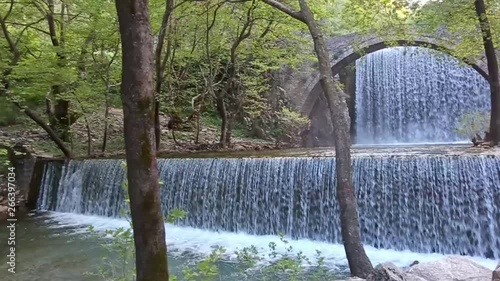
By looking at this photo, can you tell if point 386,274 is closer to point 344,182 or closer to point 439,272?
point 439,272

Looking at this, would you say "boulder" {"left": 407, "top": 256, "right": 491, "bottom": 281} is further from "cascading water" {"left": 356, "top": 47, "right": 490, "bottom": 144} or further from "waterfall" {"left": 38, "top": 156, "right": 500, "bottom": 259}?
"cascading water" {"left": 356, "top": 47, "right": 490, "bottom": 144}

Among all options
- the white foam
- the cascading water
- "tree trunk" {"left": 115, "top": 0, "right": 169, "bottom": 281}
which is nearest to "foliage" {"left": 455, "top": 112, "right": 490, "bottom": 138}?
the cascading water

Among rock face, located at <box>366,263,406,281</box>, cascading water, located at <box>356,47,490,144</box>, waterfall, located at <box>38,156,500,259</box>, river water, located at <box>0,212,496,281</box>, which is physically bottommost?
river water, located at <box>0,212,496,281</box>

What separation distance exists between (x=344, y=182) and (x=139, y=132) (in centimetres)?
235

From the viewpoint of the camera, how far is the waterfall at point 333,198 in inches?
217

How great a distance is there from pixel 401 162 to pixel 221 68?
852 cm

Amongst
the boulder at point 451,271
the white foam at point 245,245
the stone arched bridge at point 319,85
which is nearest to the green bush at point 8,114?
the white foam at point 245,245

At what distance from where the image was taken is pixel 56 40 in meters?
10.2

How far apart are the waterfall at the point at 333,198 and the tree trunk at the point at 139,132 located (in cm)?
455

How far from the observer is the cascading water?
12961 millimetres

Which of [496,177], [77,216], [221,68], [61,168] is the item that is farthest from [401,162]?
[221,68]

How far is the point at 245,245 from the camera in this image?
20.5ft

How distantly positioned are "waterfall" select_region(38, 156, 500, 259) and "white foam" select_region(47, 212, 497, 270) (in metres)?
0.16

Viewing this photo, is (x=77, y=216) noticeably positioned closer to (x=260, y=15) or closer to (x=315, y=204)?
(x=315, y=204)
